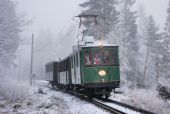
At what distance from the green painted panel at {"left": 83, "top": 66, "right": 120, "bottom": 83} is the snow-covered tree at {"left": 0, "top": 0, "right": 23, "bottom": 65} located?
7.49m

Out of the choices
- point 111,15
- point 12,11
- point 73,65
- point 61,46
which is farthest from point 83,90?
point 61,46

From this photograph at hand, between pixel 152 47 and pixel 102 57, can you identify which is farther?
pixel 152 47

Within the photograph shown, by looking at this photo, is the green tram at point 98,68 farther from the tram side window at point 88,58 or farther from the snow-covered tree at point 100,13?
the snow-covered tree at point 100,13

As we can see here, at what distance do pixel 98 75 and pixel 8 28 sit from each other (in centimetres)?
1405

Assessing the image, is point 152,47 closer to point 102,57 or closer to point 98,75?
point 102,57

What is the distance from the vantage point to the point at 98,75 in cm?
1911

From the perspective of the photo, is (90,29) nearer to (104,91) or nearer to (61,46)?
(104,91)

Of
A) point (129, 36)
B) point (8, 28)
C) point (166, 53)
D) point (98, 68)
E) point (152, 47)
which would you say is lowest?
point (98, 68)

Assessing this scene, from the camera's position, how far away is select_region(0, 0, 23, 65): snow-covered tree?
25.1 m

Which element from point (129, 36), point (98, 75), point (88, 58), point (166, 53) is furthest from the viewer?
point (129, 36)

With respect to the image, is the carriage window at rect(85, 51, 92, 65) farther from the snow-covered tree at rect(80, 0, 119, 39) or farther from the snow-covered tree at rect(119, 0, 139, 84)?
the snow-covered tree at rect(119, 0, 139, 84)

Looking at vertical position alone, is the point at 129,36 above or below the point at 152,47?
above

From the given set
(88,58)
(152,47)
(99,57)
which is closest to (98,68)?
(99,57)

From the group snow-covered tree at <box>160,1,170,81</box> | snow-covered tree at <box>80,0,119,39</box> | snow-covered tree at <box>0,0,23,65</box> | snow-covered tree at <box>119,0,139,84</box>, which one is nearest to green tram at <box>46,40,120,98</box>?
snow-covered tree at <box>0,0,23,65</box>
